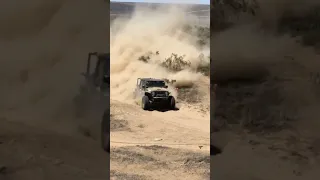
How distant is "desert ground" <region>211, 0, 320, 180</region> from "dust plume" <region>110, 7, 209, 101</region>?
581 cm

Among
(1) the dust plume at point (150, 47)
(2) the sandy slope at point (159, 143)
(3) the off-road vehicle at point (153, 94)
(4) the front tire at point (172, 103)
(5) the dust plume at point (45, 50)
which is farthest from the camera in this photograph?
(1) the dust plume at point (150, 47)

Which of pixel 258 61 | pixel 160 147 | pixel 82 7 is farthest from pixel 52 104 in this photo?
pixel 160 147

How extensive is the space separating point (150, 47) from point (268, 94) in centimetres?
716

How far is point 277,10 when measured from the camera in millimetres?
1570

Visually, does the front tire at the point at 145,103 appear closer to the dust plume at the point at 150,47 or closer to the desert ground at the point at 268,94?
the dust plume at the point at 150,47

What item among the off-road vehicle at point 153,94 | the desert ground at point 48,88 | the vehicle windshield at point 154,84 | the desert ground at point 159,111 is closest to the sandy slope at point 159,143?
the desert ground at point 159,111

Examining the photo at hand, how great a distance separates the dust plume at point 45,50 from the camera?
1524 mm

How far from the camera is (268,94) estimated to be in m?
1.58

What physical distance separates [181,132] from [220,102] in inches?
181

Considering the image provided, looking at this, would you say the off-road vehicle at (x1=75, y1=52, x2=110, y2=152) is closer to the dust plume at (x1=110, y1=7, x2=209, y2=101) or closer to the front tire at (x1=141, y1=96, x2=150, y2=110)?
the front tire at (x1=141, y1=96, x2=150, y2=110)

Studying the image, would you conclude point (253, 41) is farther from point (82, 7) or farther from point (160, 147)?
point (160, 147)

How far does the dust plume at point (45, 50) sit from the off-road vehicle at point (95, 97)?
29mm

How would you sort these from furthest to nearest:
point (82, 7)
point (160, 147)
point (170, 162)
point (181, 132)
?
1. point (181, 132)
2. point (160, 147)
3. point (170, 162)
4. point (82, 7)

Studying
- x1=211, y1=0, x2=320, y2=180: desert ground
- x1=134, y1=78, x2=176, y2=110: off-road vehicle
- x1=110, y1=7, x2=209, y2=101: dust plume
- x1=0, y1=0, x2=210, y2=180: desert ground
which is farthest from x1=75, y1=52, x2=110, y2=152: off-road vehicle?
x1=110, y1=7, x2=209, y2=101: dust plume
